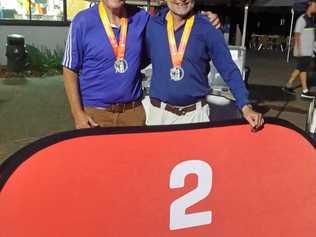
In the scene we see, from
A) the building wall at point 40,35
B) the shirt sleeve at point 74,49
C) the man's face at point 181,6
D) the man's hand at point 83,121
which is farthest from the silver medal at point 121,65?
the building wall at point 40,35

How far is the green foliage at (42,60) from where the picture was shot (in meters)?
12.9

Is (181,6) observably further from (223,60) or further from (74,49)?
(74,49)

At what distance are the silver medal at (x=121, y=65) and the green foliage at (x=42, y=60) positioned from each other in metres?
9.74

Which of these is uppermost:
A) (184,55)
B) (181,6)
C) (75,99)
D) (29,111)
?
(181,6)

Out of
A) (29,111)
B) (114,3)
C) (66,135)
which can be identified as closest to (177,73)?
(114,3)

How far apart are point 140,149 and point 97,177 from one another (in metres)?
0.25

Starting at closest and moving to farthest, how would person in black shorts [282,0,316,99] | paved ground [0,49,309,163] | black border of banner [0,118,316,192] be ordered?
black border of banner [0,118,316,192] → paved ground [0,49,309,163] → person in black shorts [282,0,316,99]

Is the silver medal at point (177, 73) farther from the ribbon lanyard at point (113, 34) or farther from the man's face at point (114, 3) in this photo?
the man's face at point (114, 3)


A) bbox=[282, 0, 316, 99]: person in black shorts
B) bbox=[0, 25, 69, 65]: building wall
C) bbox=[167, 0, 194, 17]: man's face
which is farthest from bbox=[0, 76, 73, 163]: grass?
bbox=[282, 0, 316, 99]: person in black shorts

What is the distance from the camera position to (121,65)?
132 inches

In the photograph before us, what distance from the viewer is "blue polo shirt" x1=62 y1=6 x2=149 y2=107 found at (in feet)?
10.8

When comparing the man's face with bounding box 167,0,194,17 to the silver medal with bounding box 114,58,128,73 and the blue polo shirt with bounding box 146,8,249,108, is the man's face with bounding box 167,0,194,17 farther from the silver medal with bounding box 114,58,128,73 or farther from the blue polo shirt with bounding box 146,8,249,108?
the silver medal with bounding box 114,58,128,73

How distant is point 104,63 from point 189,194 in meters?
1.04

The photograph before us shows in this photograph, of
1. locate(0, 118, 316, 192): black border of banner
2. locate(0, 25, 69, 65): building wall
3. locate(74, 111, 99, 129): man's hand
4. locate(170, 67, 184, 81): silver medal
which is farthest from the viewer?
locate(0, 25, 69, 65): building wall
